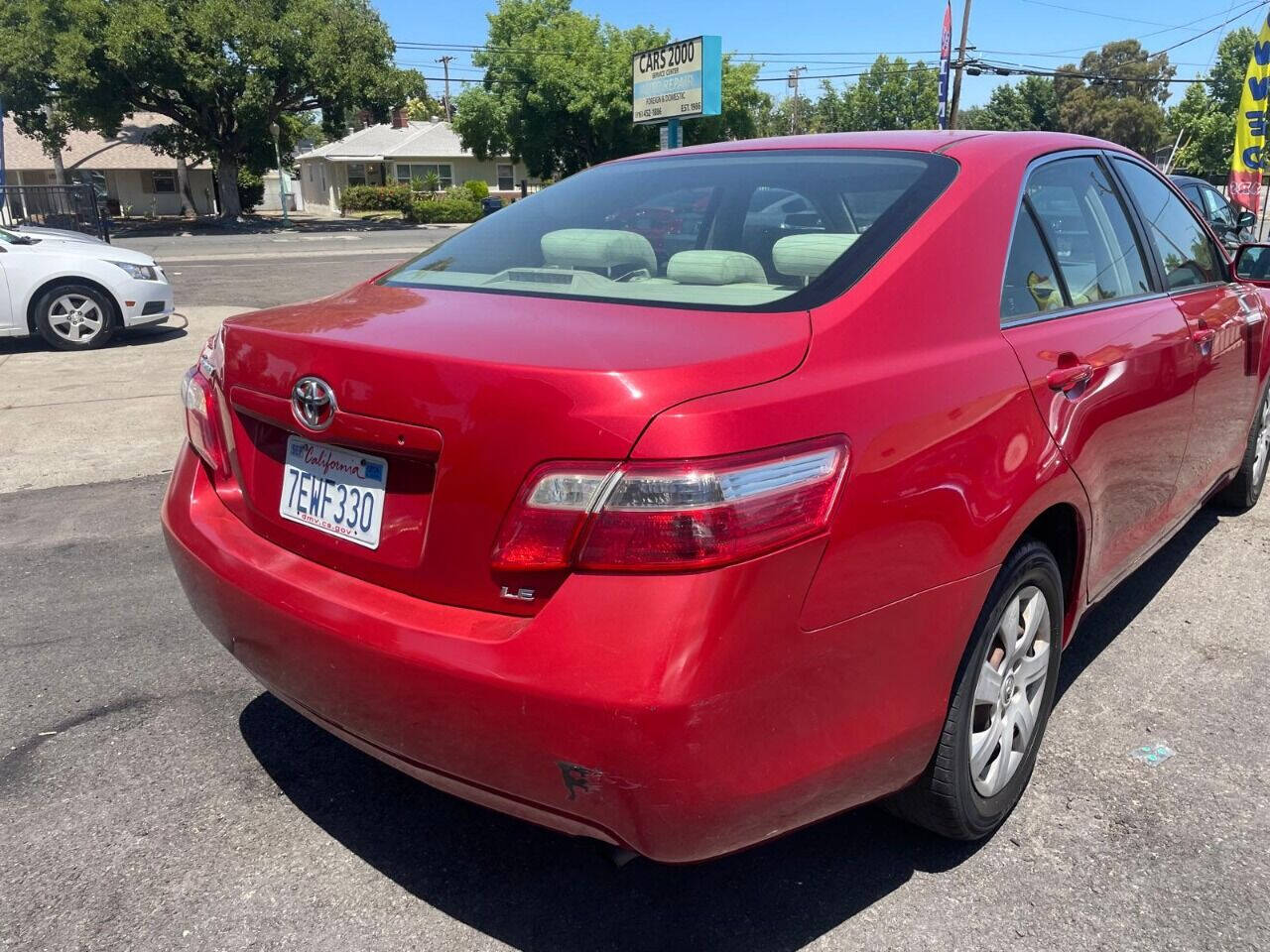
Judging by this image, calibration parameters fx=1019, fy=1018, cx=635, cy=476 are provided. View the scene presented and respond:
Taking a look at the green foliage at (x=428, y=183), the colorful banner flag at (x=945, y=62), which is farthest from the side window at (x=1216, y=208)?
the green foliage at (x=428, y=183)

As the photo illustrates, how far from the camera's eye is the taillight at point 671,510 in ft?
5.62

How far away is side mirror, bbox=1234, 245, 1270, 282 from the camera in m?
4.20

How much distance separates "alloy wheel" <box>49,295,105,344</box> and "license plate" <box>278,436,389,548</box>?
8.92 metres

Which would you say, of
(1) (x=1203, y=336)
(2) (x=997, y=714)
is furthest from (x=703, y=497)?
(1) (x=1203, y=336)

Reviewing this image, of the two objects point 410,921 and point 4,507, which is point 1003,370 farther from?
point 4,507

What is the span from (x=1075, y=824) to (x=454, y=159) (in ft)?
200

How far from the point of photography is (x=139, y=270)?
33.5ft

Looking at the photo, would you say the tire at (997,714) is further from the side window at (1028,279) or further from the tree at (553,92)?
the tree at (553,92)

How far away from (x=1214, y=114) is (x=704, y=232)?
3073 inches

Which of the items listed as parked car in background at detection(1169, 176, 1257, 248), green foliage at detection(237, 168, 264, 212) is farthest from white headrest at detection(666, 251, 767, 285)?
green foliage at detection(237, 168, 264, 212)

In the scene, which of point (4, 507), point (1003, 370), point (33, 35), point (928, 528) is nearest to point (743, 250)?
A: point (1003, 370)

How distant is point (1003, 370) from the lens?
227 centimetres

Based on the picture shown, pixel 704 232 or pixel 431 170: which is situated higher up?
pixel 431 170

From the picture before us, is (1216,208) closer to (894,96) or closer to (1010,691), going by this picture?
(1010,691)
